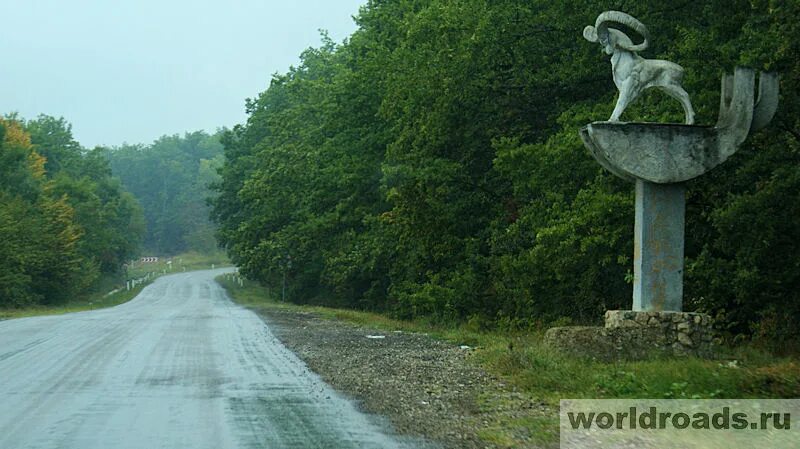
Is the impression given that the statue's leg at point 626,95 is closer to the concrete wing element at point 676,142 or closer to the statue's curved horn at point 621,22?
the statue's curved horn at point 621,22

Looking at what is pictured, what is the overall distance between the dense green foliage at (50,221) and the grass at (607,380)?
49.8m

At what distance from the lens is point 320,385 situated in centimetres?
1347

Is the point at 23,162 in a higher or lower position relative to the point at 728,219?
higher

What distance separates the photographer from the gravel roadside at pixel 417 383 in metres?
10.3

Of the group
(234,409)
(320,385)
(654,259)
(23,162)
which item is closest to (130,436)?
(234,409)

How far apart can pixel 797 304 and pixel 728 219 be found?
263 centimetres

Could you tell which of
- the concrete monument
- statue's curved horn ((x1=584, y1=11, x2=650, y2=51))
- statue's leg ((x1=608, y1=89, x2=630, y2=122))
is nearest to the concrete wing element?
the concrete monument

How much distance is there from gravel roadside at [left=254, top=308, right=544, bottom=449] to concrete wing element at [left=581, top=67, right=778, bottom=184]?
4.27 metres

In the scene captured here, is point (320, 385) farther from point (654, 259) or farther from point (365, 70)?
point (365, 70)

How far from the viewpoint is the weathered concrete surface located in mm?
15734

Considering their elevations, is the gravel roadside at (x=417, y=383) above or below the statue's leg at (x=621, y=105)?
below

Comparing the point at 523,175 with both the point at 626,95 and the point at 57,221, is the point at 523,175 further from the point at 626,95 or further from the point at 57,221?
the point at 57,221

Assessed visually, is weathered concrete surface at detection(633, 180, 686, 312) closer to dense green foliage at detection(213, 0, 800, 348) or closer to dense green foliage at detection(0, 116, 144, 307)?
dense green foliage at detection(213, 0, 800, 348)

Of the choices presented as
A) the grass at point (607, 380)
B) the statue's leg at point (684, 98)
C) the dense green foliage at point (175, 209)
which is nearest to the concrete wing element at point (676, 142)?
the statue's leg at point (684, 98)
